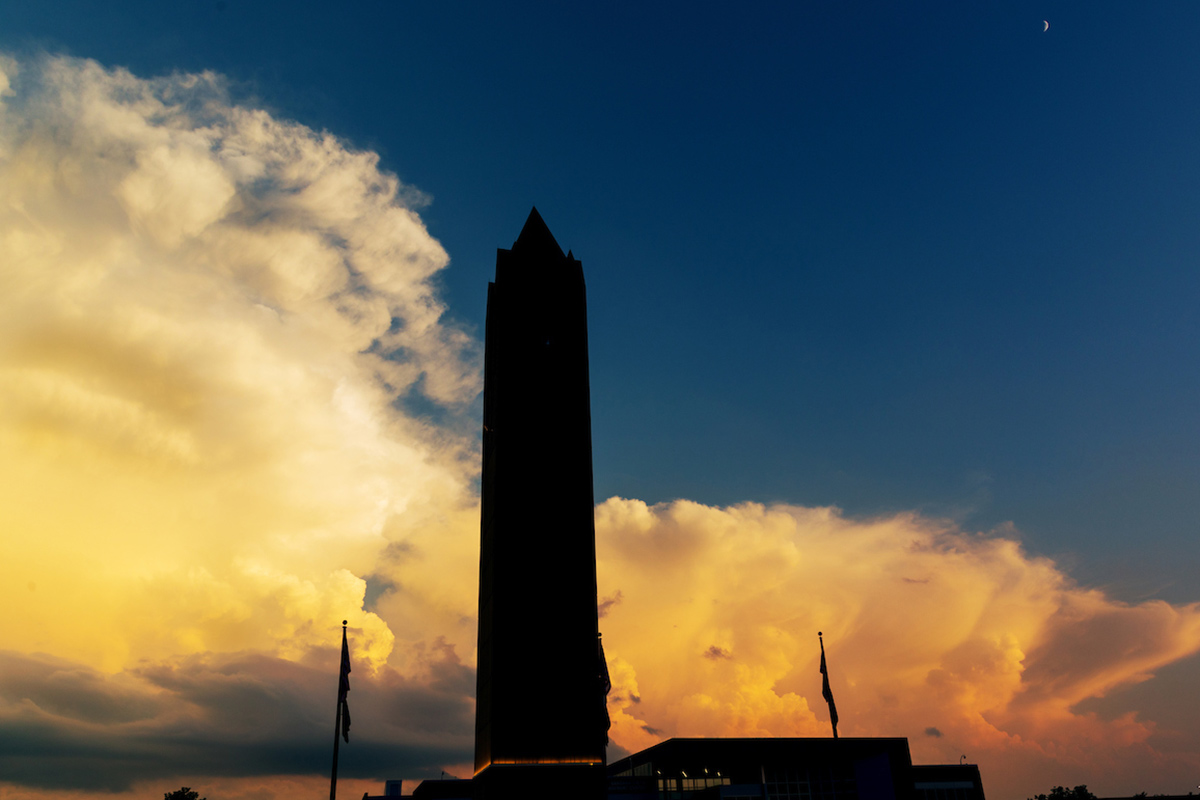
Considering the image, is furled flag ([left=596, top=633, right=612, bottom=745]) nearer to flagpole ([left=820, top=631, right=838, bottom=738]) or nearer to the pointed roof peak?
flagpole ([left=820, top=631, right=838, bottom=738])

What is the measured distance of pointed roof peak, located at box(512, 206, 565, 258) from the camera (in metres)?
67.2

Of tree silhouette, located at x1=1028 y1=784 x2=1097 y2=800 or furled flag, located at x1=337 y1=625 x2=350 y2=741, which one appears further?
tree silhouette, located at x1=1028 y1=784 x2=1097 y2=800

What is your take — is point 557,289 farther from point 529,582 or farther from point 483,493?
point 529,582

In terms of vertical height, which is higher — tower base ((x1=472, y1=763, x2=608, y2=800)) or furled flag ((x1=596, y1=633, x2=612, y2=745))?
furled flag ((x1=596, y1=633, x2=612, y2=745))

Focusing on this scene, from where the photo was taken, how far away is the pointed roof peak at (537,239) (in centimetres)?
6725

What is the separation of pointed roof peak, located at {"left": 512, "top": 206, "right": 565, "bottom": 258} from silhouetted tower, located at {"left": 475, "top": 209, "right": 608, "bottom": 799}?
0.39 ft

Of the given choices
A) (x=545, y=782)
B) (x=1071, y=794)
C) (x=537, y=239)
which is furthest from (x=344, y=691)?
(x=1071, y=794)

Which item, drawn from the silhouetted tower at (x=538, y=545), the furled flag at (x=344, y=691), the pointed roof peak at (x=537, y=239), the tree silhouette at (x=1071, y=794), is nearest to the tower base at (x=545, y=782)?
the silhouetted tower at (x=538, y=545)

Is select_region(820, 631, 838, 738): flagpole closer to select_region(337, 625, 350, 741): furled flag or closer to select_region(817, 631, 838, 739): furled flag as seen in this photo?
select_region(817, 631, 838, 739): furled flag

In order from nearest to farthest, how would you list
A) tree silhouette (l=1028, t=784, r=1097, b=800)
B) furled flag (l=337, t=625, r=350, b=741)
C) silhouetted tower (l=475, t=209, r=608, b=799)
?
furled flag (l=337, t=625, r=350, b=741) < silhouetted tower (l=475, t=209, r=608, b=799) < tree silhouette (l=1028, t=784, r=1097, b=800)

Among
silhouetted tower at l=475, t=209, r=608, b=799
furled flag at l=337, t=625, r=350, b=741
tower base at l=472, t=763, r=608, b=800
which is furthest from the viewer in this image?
silhouetted tower at l=475, t=209, r=608, b=799

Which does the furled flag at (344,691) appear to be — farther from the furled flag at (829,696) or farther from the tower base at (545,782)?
the furled flag at (829,696)

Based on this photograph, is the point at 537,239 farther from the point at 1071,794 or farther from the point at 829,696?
the point at 1071,794

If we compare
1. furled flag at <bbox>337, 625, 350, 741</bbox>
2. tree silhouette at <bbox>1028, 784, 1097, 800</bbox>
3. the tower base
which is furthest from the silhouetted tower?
tree silhouette at <bbox>1028, 784, 1097, 800</bbox>
